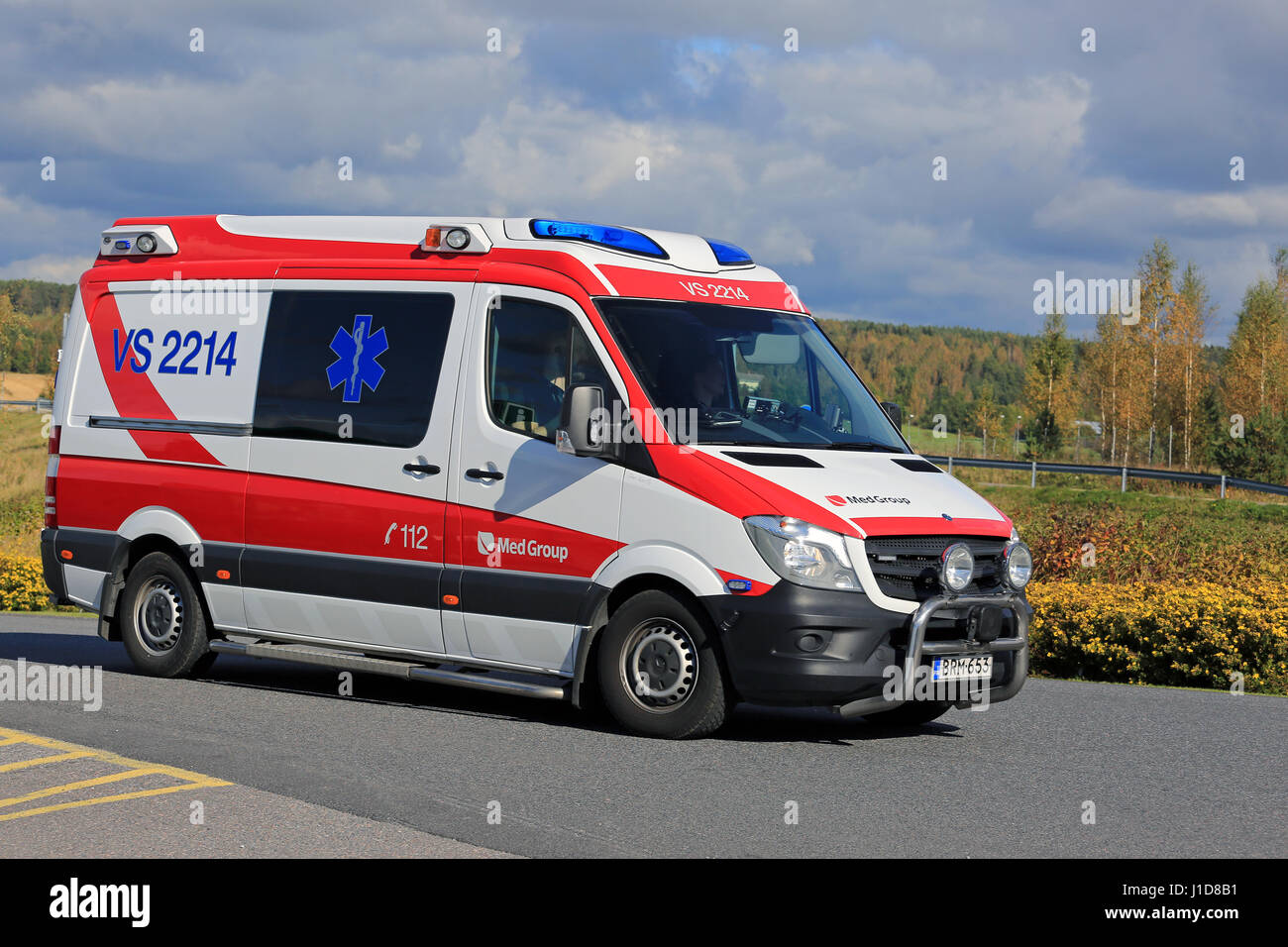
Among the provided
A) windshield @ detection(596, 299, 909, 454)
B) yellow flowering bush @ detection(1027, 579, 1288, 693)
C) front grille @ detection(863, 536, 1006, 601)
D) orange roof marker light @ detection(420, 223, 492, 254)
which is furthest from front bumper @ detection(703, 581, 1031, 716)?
yellow flowering bush @ detection(1027, 579, 1288, 693)

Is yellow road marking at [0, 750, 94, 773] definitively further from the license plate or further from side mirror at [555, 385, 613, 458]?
the license plate

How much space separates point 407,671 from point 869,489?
311cm

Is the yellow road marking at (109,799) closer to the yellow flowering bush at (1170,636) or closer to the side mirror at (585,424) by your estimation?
the side mirror at (585,424)

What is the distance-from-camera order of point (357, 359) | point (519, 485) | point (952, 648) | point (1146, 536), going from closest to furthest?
point (952, 648)
point (519, 485)
point (357, 359)
point (1146, 536)

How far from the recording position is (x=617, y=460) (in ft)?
28.0

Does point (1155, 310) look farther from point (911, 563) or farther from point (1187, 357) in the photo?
point (911, 563)

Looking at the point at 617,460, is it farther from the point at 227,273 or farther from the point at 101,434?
the point at 101,434

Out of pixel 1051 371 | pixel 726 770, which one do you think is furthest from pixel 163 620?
pixel 1051 371

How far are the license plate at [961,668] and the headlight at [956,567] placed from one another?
397mm

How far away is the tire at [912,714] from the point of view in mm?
9438

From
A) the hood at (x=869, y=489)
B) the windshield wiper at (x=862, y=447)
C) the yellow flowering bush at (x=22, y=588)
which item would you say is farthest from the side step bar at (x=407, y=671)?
the yellow flowering bush at (x=22, y=588)

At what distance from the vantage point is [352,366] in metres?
9.83

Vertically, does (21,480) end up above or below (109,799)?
above
